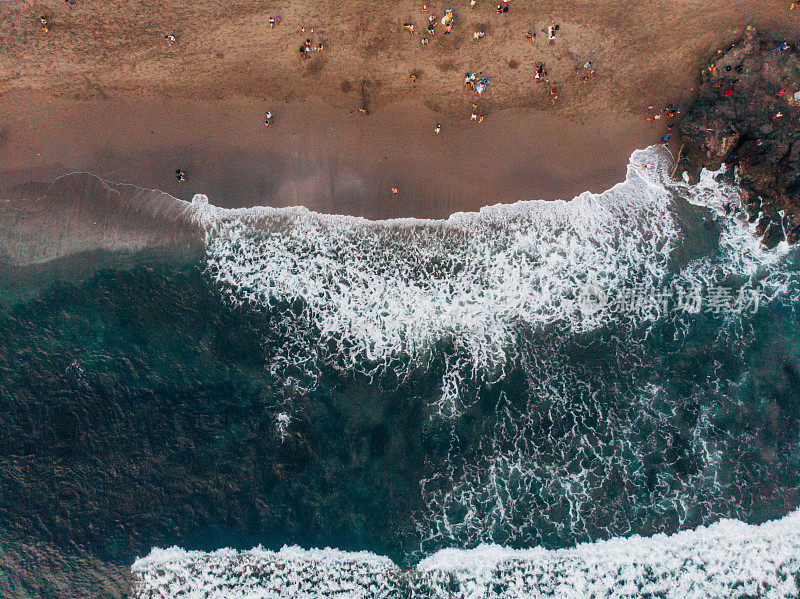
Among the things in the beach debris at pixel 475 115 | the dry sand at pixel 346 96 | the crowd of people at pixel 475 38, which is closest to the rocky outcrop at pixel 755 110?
the dry sand at pixel 346 96

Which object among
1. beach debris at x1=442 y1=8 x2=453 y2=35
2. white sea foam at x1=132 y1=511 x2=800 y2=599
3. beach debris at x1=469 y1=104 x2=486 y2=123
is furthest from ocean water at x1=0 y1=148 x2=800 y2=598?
beach debris at x1=442 y1=8 x2=453 y2=35

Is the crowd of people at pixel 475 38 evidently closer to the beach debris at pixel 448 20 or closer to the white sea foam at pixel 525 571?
the beach debris at pixel 448 20

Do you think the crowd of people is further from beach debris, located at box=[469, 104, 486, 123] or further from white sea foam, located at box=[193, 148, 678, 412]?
white sea foam, located at box=[193, 148, 678, 412]

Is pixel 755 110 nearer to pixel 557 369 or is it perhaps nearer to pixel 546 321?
pixel 546 321

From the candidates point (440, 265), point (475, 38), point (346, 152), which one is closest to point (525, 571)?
point (440, 265)

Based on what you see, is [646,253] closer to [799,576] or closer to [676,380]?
[676,380]

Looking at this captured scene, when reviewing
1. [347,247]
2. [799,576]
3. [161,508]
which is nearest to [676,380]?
[799,576]
